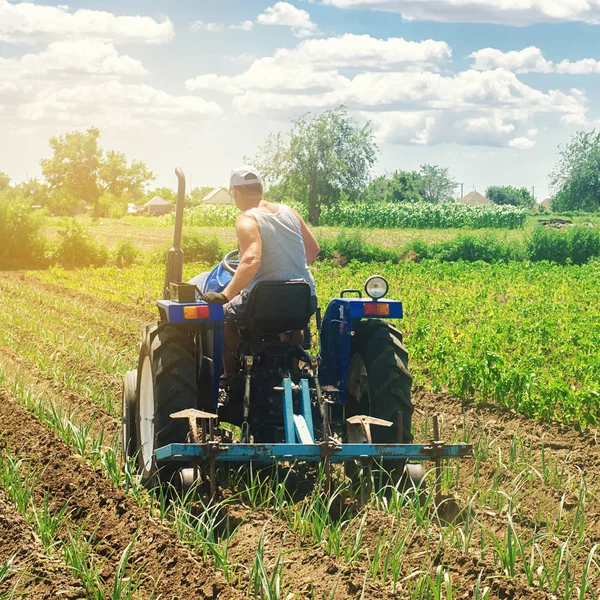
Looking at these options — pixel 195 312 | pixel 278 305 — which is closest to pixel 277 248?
pixel 278 305

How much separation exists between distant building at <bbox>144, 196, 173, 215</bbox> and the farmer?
91.1 metres

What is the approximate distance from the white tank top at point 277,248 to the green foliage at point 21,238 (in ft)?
58.5

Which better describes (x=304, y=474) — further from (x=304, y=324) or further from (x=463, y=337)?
(x=463, y=337)

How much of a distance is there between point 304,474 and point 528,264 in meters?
19.4

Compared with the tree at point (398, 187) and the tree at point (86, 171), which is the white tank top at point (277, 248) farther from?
the tree at point (398, 187)

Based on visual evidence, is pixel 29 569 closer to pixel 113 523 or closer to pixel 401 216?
pixel 113 523

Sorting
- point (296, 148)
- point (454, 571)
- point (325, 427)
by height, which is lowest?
point (454, 571)

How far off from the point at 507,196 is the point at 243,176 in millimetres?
108132

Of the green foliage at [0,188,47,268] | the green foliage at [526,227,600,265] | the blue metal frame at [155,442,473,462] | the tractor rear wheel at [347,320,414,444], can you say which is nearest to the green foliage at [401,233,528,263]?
the green foliage at [526,227,600,265]

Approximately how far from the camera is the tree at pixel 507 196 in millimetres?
109188

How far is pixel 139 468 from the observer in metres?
5.11

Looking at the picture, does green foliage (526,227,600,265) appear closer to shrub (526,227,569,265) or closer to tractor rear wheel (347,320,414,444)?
shrub (526,227,569,265)

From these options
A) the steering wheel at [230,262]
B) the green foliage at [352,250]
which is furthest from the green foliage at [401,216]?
the steering wheel at [230,262]

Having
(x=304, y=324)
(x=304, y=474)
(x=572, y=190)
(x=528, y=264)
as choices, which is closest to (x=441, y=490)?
(x=304, y=474)
